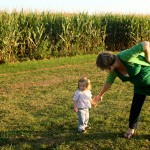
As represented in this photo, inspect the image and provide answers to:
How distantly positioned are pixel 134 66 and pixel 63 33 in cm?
1207

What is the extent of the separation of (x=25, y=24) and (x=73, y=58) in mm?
2687

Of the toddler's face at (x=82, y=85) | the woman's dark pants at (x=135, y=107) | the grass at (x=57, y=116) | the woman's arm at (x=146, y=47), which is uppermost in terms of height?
the woman's arm at (x=146, y=47)

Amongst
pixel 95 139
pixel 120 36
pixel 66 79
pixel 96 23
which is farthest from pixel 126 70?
pixel 120 36

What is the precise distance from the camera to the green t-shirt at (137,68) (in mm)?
4711

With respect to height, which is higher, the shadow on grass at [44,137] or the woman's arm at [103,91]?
the woman's arm at [103,91]

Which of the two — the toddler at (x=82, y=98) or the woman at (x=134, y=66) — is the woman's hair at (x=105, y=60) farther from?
the toddler at (x=82, y=98)

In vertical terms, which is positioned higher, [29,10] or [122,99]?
[29,10]

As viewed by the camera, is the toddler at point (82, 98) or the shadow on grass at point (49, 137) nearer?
the shadow on grass at point (49, 137)

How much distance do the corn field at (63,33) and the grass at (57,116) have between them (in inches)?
136

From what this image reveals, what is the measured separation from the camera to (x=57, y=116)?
6719 mm

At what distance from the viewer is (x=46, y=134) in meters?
5.77

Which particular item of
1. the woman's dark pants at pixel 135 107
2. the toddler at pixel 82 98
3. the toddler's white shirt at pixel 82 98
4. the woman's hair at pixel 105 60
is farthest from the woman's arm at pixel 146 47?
the toddler's white shirt at pixel 82 98

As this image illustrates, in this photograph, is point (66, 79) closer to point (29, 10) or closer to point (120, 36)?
point (29, 10)

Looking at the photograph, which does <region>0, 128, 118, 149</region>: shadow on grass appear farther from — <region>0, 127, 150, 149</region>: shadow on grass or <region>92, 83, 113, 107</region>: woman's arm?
<region>92, 83, 113, 107</region>: woman's arm
